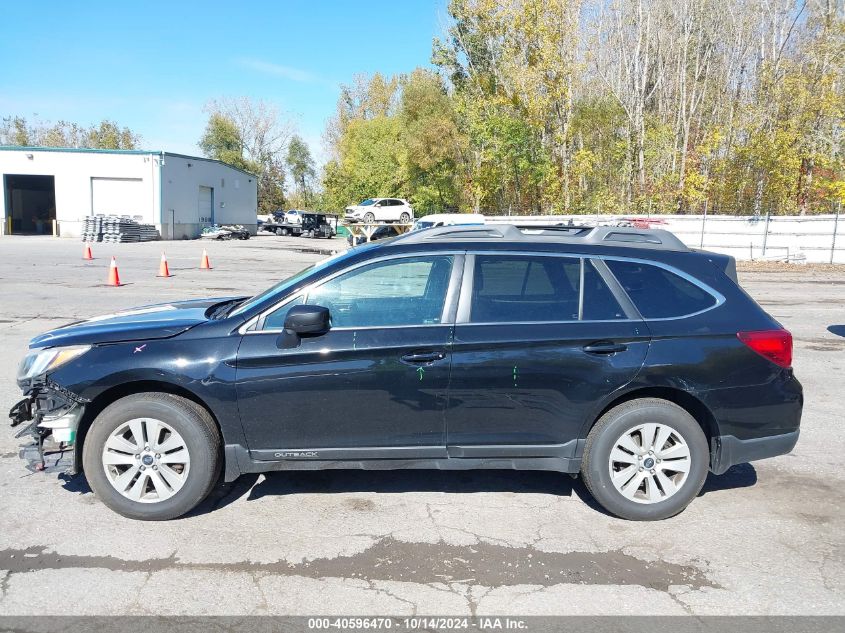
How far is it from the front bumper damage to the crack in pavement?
1.86 ft

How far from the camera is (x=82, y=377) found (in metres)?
3.85

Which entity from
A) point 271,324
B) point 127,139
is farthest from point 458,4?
point 127,139

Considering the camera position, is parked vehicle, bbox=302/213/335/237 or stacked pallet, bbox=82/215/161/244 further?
parked vehicle, bbox=302/213/335/237

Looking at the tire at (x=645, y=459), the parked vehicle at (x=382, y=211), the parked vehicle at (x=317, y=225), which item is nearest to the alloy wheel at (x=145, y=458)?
the tire at (x=645, y=459)

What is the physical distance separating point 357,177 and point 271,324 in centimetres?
5399

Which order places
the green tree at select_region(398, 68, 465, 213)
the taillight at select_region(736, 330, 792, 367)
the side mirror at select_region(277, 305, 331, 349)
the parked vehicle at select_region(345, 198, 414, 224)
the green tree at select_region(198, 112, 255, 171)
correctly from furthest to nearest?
the green tree at select_region(198, 112, 255, 171) → the green tree at select_region(398, 68, 465, 213) → the parked vehicle at select_region(345, 198, 414, 224) → the taillight at select_region(736, 330, 792, 367) → the side mirror at select_region(277, 305, 331, 349)

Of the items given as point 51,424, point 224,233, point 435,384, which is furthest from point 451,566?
point 224,233

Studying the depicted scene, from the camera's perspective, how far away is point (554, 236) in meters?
4.47

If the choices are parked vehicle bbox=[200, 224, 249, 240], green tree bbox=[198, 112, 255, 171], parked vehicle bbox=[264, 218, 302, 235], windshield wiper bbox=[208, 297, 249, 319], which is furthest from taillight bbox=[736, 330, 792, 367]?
green tree bbox=[198, 112, 255, 171]

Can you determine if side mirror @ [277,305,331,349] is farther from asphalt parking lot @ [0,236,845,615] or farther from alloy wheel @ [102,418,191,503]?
asphalt parking lot @ [0,236,845,615]

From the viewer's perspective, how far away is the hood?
3.95 m

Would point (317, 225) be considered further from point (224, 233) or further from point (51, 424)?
point (51, 424)

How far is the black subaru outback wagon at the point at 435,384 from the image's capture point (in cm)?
387

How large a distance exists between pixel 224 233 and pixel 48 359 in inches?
1766
